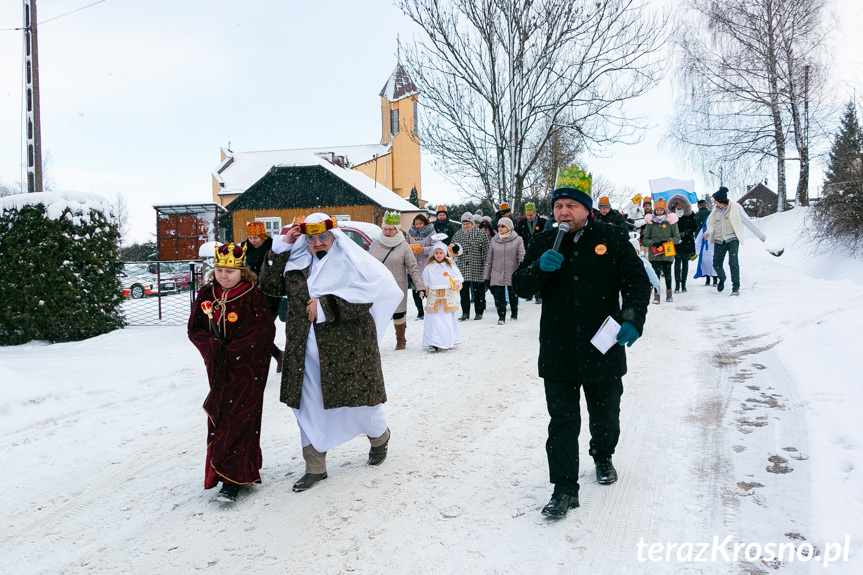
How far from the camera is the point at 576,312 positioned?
372 cm

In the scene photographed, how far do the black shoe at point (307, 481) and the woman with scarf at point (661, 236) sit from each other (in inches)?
384

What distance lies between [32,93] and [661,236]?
13918 mm

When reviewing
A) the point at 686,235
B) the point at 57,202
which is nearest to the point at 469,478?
the point at 57,202

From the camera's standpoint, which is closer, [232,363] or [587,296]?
[587,296]

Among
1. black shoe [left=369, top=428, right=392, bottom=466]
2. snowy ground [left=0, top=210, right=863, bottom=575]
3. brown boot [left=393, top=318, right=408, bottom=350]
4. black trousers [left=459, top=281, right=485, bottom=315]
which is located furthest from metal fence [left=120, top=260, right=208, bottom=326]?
black shoe [left=369, top=428, right=392, bottom=466]

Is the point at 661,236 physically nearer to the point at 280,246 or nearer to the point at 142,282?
the point at 280,246

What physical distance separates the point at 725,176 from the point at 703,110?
9.16ft

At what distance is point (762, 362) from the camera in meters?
6.89

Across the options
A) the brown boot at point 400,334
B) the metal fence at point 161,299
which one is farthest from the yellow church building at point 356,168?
the brown boot at point 400,334

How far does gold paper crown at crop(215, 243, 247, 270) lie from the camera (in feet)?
13.8

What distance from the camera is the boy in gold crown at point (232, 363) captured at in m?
4.11

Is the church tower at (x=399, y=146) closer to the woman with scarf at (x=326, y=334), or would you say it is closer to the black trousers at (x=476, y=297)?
the black trousers at (x=476, y=297)

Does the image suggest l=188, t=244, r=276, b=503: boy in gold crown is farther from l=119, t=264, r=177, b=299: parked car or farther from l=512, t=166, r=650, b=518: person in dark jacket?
l=119, t=264, r=177, b=299: parked car

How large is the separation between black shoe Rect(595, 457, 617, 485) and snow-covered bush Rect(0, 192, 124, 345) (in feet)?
30.6
